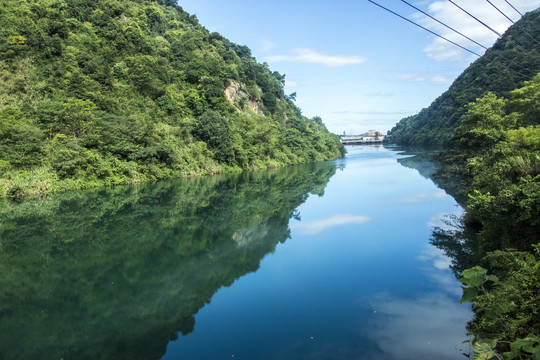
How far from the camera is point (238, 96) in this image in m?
59.0

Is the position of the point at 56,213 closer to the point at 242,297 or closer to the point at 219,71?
the point at 242,297

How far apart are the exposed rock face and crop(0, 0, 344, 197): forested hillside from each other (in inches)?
8.4

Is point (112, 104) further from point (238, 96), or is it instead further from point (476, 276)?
point (476, 276)

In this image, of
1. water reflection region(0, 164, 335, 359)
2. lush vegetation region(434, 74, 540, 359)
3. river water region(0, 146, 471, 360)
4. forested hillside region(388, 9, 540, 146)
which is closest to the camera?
lush vegetation region(434, 74, 540, 359)

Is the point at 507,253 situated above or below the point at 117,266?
above

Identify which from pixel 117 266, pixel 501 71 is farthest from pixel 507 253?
pixel 501 71

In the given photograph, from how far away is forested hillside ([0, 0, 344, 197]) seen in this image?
25.7m

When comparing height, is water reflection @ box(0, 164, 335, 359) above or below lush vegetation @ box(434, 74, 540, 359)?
below

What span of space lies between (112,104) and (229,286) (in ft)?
107

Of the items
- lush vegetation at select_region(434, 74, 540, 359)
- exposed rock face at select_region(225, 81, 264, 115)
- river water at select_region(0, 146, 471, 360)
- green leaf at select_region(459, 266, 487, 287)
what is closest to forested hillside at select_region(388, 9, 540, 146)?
exposed rock face at select_region(225, 81, 264, 115)

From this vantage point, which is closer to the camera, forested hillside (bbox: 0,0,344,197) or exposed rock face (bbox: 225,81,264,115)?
forested hillside (bbox: 0,0,344,197)

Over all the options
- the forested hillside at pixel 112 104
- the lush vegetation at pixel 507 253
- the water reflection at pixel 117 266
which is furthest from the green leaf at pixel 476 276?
the forested hillside at pixel 112 104

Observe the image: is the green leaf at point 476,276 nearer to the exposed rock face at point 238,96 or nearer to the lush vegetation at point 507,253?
the lush vegetation at point 507,253

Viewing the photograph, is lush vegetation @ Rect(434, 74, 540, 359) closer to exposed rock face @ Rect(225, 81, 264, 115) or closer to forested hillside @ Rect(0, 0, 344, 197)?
forested hillside @ Rect(0, 0, 344, 197)
